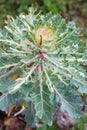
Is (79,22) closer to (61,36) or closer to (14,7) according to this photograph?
(14,7)

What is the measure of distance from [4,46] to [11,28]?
0.38ft

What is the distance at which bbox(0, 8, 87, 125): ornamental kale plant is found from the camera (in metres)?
2.17

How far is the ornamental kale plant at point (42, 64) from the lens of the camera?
2.17m

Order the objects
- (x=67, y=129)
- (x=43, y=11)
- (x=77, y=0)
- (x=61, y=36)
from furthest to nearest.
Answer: (x=77, y=0)
(x=43, y=11)
(x=67, y=129)
(x=61, y=36)

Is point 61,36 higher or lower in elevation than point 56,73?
higher

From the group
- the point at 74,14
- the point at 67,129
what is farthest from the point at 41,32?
the point at 74,14

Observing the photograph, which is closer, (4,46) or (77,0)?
(4,46)

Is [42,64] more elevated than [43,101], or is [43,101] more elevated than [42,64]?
[42,64]

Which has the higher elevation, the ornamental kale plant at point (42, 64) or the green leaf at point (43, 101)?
the ornamental kale plant at point (42, 64)

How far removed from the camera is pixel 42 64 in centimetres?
222

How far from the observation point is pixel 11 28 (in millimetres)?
2244

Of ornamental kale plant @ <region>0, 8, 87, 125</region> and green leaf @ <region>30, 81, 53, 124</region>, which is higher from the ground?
ornamental kale plant @ <region>0, 8, 87, 125</region>

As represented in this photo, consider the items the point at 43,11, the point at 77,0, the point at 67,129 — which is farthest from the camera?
the point at 77,0

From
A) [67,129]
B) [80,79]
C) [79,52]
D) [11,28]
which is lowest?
[67,129]
